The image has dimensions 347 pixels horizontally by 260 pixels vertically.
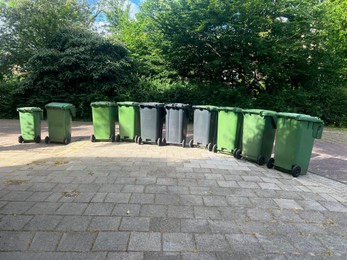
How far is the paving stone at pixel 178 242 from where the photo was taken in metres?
2.55

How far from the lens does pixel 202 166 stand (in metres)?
5.46

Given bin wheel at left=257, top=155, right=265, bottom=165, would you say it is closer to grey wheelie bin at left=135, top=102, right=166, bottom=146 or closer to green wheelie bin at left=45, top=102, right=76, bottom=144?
grey wheelie bin at left=135, top=102, right=166, bottom=146

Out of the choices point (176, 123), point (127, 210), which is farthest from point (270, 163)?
point (127, 210)

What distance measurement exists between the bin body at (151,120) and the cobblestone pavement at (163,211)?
5.90 ft

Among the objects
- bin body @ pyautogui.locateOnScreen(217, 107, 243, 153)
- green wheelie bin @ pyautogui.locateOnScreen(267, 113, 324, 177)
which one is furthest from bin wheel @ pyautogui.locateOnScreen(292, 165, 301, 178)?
bin body @ pyautogui.locateOnScreen(217, 107, 243, 153)

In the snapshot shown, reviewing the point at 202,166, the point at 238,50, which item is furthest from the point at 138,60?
the point at 202,166

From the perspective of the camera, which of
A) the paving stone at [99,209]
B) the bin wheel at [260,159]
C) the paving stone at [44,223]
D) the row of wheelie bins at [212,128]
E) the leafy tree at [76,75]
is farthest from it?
the leafy tree at [76,75]

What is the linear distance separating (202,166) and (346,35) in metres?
16.3

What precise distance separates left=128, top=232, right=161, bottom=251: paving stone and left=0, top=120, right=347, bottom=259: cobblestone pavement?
0.01 meters

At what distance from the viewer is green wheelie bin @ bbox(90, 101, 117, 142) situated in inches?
301

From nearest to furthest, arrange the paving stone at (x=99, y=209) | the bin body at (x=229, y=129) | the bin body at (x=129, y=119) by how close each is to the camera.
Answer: the paving stone at (x=99, y=209) < the bin body at (x=229, y=129) < the bin body at (x=129, y=119)

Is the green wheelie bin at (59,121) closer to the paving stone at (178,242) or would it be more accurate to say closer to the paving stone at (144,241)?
the paving stone at (144,241)

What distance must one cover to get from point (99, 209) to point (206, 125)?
4.32 meters

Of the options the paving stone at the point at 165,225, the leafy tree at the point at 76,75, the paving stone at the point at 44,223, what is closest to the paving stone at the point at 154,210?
the paving stone at the point at 165,225
